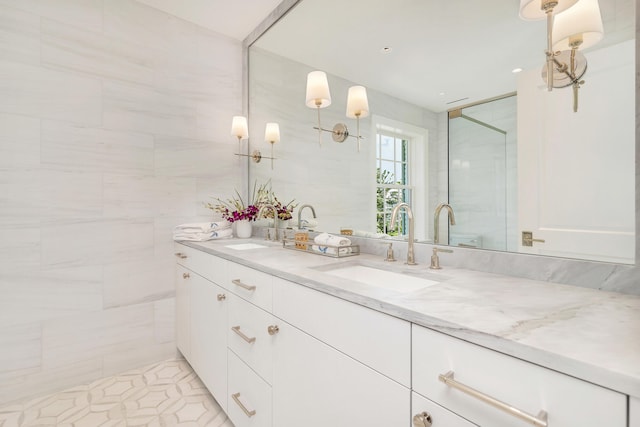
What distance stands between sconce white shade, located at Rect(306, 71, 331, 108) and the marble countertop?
1113 mm

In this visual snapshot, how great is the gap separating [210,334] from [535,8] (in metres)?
1.96

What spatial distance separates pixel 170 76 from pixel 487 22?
6.74 ft

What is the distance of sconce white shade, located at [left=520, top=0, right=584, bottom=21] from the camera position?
895 millimetres

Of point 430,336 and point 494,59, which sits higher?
point 494,59

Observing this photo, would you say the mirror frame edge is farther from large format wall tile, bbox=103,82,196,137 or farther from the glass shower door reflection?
large format wall tile, bbox=103,82,196,137

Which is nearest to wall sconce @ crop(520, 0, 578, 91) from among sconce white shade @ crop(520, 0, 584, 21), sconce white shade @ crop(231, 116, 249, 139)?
sconce white shade @ crop(520, 0, 584, 21)

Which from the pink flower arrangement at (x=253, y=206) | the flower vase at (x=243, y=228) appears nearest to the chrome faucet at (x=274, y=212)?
the pink flower arrangement at (x=253, y=206)

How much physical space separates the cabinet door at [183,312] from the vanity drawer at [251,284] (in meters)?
0.69

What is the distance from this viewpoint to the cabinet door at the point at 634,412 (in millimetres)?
424

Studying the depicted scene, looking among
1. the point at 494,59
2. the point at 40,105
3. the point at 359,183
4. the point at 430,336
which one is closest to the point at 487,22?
the point at 494,59

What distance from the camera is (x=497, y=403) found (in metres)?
0.53

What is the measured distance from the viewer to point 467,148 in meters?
1.21

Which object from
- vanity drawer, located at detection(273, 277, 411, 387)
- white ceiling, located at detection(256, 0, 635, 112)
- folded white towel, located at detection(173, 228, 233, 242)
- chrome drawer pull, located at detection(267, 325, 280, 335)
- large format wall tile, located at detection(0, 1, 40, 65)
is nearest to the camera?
vanity drawer, located at detection(273, 277, 411, 387)

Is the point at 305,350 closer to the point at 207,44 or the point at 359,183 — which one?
the point at 359,183
